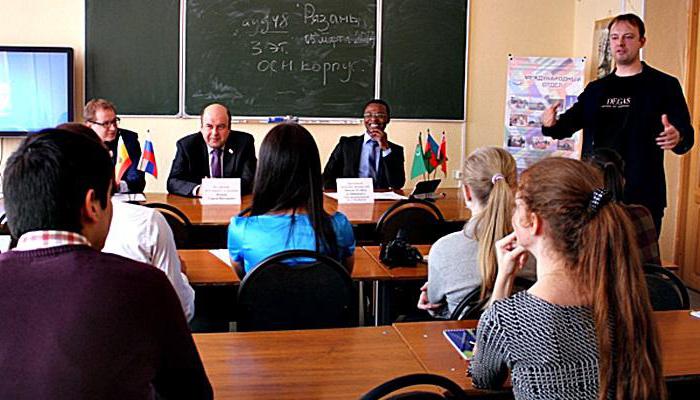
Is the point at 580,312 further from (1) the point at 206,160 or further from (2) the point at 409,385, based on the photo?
(1) the point at 206,160

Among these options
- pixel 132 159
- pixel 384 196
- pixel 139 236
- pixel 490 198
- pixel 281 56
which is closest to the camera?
pixel 139 236

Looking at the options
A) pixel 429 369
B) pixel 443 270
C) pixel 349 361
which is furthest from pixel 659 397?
pixel 443 270

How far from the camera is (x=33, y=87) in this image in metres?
6.19

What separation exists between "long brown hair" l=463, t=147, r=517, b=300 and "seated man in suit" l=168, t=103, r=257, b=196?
2.94 m

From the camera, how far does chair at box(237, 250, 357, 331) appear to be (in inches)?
101

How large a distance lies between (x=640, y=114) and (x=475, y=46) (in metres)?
3.08

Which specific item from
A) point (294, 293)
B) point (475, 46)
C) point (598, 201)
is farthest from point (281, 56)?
point (598, 201)

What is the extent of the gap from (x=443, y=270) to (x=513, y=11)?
205 inches

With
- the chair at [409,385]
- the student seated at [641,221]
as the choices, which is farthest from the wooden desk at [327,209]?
the chair at [409,385]

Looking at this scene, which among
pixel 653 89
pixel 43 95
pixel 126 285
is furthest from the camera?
pixel 43 95

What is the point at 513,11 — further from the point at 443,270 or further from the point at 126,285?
the point at 126,285

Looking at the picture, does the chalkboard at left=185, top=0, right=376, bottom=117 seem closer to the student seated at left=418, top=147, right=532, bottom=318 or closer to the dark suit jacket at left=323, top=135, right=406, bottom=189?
the dark suit jacket at left=323, top=135, right=406, bottom=189

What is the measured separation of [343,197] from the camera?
5.07 meters

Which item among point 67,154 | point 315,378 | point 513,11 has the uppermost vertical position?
point 513,11
